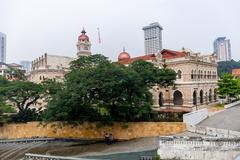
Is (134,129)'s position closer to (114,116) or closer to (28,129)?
(114,116)

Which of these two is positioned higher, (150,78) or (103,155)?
(150,78)

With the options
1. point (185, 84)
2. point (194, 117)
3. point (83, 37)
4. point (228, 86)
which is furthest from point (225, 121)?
point (83, 37)

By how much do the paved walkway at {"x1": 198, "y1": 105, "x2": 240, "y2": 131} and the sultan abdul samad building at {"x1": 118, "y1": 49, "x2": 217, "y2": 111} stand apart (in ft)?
23.2

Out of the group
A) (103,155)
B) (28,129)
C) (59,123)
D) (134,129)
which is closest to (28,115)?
(28,129)

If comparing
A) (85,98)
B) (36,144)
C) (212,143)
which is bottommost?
(36,144)

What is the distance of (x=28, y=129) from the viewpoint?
31797 millimetres

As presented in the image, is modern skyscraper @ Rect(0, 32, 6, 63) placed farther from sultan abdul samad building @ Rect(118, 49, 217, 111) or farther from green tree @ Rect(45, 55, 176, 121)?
green tree @ Rect(45, 55, 176, 121)

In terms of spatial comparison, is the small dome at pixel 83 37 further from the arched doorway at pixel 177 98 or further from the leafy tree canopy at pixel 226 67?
the leafy tree canopy at pixel 226 67

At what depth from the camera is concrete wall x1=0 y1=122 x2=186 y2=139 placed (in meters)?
26.9

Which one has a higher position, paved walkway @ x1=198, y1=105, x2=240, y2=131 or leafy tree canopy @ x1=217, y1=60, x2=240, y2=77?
leafy tree canopy @ x1=217, y1=60, x2=240, y2=77

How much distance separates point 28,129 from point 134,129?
12.3 m

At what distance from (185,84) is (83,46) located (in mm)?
27991

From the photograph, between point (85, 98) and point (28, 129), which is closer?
point (85, 98)

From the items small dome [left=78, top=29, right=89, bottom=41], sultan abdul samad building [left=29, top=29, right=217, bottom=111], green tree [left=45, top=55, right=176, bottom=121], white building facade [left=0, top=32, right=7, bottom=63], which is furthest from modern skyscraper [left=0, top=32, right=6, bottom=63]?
green tree [left=45, top=55, right=176, bottom=121]
